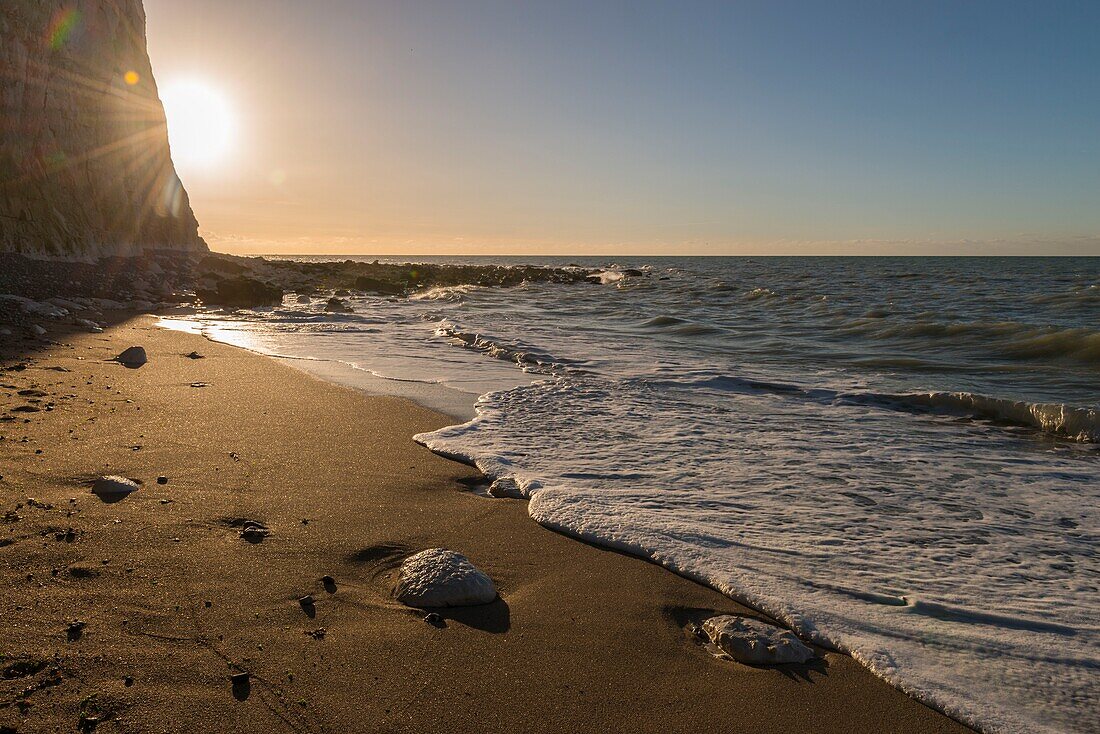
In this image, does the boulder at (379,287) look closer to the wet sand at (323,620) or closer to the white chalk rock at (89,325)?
the white chalk rock at (89,325)

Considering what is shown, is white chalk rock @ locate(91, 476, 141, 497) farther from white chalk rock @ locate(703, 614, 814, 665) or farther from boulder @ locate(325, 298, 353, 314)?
boulder @ locate(325, 298, 353, 314)

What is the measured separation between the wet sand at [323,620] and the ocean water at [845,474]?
0.33 m

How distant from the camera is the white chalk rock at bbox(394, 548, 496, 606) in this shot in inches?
109

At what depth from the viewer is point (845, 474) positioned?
16.2 ft

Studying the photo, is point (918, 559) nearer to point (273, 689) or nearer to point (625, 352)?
point (273, 689)

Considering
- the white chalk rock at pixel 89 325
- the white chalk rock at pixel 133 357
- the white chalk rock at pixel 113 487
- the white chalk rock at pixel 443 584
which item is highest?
the white chalk rock at pixel 89 325

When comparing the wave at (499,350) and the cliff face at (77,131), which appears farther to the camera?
the cliff face at (77,131)

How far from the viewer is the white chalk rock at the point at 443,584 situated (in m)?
2.77

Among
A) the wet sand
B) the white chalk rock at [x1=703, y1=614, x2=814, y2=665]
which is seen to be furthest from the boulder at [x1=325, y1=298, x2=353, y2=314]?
the white chalk rock at [x1=703, y1=614, x2=814, y2=665]

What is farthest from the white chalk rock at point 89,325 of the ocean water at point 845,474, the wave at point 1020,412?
the wave at point 1020,412

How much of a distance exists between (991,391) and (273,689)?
30.7 ft

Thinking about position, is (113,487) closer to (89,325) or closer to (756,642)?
(756,642)

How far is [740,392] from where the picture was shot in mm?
8320

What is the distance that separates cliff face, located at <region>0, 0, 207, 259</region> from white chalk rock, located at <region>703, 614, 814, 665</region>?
21.4 m
